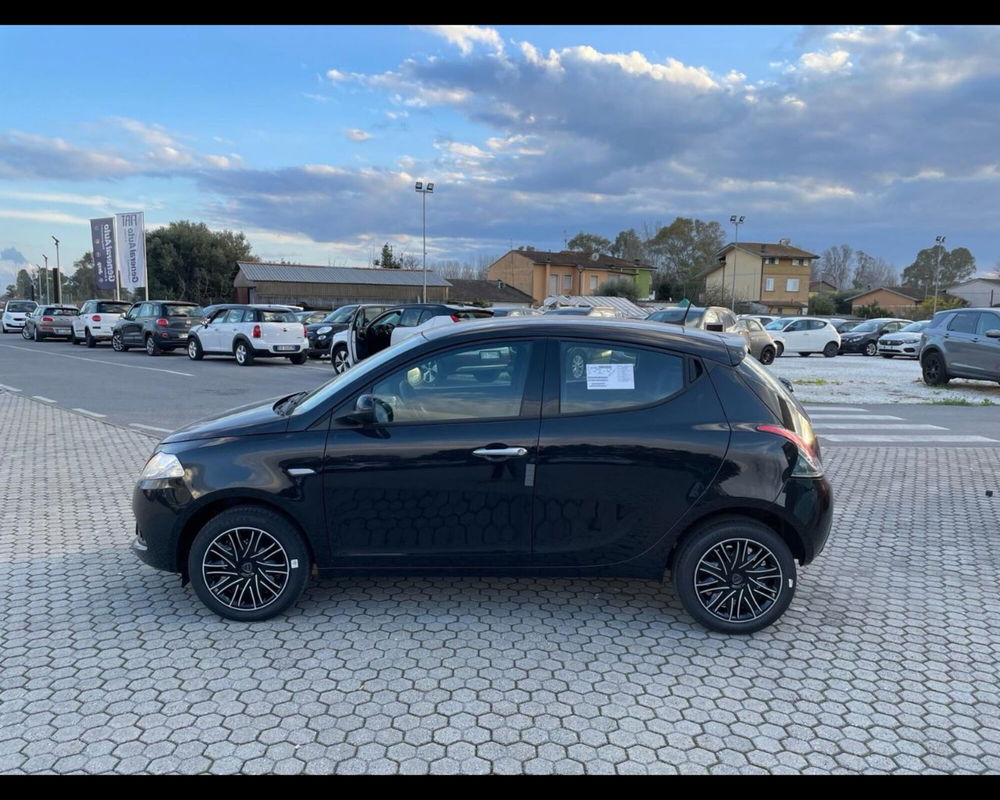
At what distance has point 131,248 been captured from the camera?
36719 mm

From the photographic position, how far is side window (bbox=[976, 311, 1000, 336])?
15.1m

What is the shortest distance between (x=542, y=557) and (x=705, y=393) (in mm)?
1270

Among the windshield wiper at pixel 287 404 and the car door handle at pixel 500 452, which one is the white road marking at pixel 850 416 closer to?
the car door handle at pixel 500 452

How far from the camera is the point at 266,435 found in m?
3.96

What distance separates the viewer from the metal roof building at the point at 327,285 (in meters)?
58.9

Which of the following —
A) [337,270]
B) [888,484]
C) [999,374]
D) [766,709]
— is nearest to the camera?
[766,709]

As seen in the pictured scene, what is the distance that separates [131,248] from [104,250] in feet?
8.98

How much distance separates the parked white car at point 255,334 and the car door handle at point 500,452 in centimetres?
1781

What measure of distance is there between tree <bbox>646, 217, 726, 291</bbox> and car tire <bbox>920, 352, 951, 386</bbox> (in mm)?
75159

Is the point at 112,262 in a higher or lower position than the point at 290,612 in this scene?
higher

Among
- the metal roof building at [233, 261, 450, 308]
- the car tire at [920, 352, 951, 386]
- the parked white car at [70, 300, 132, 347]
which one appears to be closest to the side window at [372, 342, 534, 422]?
the car tire at [920, 352, 951, 386]
